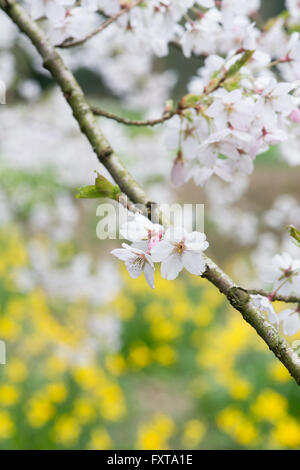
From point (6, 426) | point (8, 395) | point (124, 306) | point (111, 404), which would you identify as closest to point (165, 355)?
point (124, 306)

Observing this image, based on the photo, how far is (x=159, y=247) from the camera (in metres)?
0.69

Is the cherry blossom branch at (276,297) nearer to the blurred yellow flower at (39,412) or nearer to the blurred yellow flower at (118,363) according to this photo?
the blurred yellow flower at (39,412)

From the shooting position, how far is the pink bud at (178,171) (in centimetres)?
98

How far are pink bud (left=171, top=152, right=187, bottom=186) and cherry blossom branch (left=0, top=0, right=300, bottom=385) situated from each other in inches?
6.0

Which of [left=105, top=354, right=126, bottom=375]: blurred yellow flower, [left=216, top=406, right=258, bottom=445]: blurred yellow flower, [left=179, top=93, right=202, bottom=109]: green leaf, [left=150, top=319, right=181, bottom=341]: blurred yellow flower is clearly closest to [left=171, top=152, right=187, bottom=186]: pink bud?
[left=179, top=93, right=202, bottom=109]: green leaf

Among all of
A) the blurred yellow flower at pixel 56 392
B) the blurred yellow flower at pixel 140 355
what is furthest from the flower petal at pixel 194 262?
the blurred yellow flower at pixel 140 355

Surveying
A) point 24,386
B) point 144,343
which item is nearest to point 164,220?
point 24,386

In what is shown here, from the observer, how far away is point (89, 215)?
26.6 ft

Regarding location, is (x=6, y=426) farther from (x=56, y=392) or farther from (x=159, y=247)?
(x=159, y=247)

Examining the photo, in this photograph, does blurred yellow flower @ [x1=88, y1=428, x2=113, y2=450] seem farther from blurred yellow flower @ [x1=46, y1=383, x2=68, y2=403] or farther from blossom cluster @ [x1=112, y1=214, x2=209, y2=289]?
blossom cluster @ [x1=112, y1=214, x2=209, y2=289]

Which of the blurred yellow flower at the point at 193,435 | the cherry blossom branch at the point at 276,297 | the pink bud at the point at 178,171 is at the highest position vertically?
the blurred yellow flower at the point at 193,435

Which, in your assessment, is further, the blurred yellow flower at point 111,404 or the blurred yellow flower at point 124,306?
the blurred yellow flower at point 124,306

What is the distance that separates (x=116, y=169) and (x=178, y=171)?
0.59 feet

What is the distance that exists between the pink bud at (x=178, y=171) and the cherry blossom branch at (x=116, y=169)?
15cm
